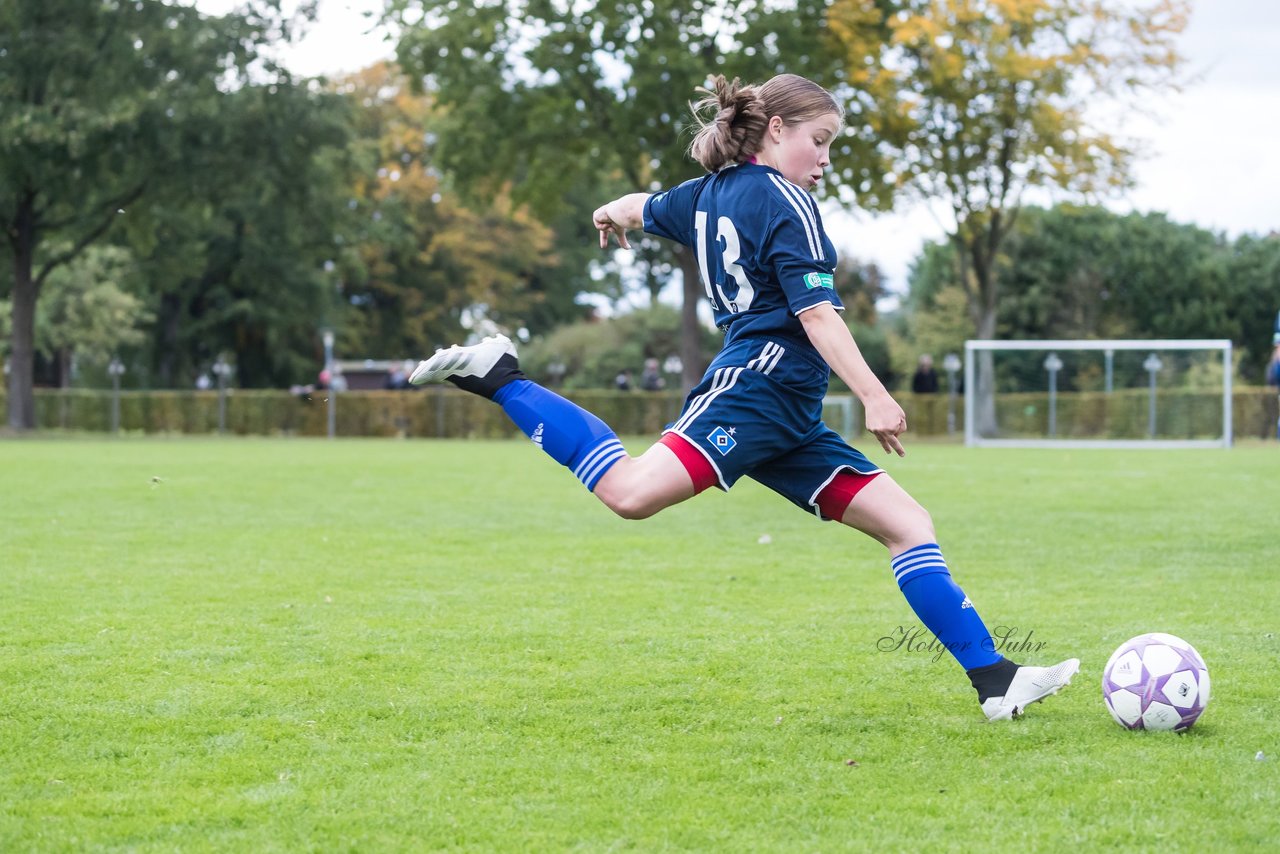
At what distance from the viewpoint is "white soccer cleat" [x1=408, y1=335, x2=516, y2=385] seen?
448 cm

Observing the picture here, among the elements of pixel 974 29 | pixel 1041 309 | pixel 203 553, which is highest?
pixel 974 29

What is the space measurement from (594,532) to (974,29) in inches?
895

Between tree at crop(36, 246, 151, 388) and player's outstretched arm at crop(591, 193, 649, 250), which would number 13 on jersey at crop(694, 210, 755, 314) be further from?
tree at crop(36, 246, 151, 388)

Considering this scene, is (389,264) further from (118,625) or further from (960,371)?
(118,625)

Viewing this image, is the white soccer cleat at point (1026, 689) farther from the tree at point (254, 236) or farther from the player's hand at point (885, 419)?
the tree at point (254, 236)

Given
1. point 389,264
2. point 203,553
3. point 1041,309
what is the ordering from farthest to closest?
1. point 389,264
2. point 1041,309
3. point 203,553

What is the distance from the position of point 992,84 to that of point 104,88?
19.3 m

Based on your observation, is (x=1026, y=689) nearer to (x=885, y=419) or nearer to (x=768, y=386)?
(x=885, y=419)

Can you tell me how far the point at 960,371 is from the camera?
152ft

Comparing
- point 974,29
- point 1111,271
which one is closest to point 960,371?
point 1111,271

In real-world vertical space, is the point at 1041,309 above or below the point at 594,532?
above

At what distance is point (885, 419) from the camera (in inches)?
165
